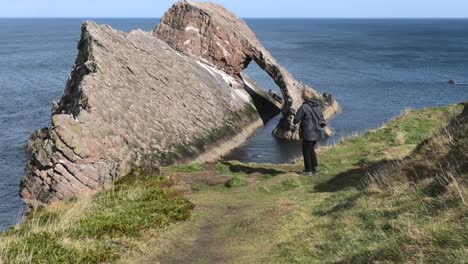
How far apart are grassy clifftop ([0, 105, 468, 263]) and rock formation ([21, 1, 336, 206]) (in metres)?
5.84

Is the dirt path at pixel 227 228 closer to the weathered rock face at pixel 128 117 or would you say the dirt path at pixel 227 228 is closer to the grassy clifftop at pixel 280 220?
the grassy clifftop at pixel 280 220

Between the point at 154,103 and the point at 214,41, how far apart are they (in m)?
15.0

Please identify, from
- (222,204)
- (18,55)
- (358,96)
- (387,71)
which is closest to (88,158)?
(222,204)

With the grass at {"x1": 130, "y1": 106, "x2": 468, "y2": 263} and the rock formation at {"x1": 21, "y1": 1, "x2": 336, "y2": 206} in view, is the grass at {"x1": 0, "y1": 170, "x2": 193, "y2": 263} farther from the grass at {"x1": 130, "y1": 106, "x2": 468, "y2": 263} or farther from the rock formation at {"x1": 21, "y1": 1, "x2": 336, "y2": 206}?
the rock formation at {"x1": 21, "y1": 1, "x2": 336, "y2": 206}

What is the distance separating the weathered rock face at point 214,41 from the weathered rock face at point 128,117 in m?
2.08

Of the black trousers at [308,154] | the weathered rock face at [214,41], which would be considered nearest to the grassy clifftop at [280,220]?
the black trousers at [308,154]

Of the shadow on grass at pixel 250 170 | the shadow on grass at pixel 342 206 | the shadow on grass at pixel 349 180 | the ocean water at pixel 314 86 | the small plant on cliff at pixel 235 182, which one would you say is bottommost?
the ocean water at pixel 314 86

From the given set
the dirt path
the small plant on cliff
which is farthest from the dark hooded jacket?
the small plant on cliff

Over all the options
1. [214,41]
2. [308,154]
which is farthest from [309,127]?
[214,41]

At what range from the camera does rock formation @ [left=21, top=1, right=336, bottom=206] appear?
81.2 feet

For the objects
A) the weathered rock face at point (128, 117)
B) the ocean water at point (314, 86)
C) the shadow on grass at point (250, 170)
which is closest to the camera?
the shadow on grass at point (250, 170)

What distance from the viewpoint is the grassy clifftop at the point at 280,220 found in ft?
32.6

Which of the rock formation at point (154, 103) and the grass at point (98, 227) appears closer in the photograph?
the grass at point (98, 227)

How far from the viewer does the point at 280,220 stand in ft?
45.0
